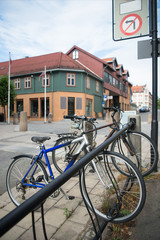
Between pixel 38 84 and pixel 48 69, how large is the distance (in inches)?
98.9

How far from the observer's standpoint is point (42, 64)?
87.7 feet

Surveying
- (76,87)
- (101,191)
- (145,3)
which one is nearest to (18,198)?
(101,191)

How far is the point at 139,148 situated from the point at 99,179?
4.33ft

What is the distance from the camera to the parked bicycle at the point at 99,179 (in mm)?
1983

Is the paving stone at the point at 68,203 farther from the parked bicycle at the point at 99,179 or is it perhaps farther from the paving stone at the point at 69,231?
the paving stone at the point at 69,231

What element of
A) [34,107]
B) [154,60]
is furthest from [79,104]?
[154,60]

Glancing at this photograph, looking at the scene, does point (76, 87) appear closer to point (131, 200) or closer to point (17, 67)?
point (17, 67)

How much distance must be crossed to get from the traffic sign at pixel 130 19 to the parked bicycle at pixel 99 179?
2449 millimetres

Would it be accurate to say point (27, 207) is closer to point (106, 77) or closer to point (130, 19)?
point (130, 19)

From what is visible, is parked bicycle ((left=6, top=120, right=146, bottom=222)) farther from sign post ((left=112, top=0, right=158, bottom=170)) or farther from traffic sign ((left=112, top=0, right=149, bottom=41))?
traffic sign ((left=112, top=0, right=149, bottom=41))

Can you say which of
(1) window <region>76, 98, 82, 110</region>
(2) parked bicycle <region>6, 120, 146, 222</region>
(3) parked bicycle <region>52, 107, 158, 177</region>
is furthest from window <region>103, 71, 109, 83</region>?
(2) parked bicycle <region>6, 120, 146, 222</region>

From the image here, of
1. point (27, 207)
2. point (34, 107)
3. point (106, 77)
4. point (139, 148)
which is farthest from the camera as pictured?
point (106, 77)

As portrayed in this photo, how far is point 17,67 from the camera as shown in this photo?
95.9 ft

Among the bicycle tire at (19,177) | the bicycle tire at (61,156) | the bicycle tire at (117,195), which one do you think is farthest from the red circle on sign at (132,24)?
the bicycle tire at (19,177)
